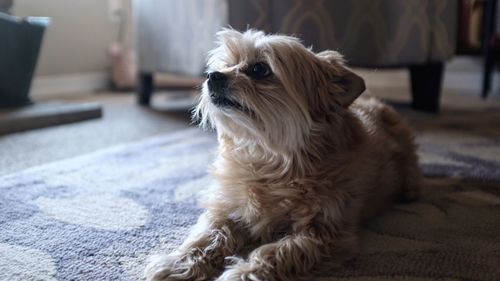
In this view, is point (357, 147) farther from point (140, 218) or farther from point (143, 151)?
point (143, 151)

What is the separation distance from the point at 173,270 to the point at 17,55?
1697mm

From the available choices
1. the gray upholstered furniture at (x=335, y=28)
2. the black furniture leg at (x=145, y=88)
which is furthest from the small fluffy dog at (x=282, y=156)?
the black furniture leg at (x=145, y=88)

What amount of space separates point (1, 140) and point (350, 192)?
1395 millimetres

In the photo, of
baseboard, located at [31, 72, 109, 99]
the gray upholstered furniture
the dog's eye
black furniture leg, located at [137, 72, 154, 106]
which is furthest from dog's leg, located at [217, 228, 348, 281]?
baseboard, located at [31, 72, 109, 99]

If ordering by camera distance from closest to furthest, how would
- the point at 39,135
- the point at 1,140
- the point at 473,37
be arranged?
the point at 1,140, the point at 39,135, the point at 473,37

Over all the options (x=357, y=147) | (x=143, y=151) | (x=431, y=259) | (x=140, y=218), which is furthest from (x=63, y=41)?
(x=431, y=259)

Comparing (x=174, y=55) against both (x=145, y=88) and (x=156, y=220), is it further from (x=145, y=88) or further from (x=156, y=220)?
(x=156, y=220)

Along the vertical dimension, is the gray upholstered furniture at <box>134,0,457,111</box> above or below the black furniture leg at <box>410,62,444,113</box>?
above

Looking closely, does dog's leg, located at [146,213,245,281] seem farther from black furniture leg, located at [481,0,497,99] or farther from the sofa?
black furniture leg, located at [481,0,497,99]

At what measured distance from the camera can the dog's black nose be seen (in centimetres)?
92

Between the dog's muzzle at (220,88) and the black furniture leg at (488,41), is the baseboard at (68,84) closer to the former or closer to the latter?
the dog's muzzle at (220,88)

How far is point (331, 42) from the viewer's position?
2102mm

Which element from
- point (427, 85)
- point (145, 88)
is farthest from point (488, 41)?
point (145, 88)

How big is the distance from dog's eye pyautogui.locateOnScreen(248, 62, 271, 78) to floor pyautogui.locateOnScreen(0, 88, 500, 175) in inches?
33.5
